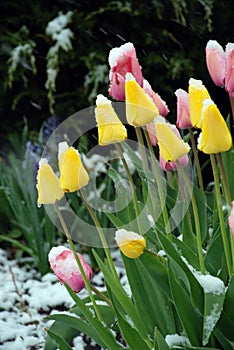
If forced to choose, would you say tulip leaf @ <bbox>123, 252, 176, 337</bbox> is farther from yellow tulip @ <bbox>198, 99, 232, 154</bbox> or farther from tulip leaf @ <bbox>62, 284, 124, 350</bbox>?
yellow tulip @ <bbox>198, 99, 232, 154</bbox>

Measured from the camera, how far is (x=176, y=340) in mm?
1269

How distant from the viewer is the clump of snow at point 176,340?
4.15 feet

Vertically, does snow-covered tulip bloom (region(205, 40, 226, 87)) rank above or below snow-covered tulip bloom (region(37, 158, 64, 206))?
above

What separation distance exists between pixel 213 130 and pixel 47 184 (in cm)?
30

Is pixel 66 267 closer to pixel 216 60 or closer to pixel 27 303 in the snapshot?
pixel 216 60

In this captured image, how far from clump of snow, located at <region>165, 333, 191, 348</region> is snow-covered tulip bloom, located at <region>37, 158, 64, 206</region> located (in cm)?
36

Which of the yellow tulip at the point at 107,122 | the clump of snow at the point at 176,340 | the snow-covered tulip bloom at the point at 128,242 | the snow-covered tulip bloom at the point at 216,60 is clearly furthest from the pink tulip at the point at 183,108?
the clump of snow at the point at 176,340

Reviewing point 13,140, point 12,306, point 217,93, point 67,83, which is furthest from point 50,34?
point 12,306

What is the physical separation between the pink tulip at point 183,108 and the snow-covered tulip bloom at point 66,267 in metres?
0.33

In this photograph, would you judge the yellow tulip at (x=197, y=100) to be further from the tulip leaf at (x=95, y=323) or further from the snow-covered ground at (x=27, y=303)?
the snow-covered ground at (x=27, y=303)

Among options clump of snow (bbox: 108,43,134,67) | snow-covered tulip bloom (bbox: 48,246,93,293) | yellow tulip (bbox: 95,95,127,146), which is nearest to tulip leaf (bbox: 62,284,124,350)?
snow-covered tulip bloom (bbox: 48,246,93,293)

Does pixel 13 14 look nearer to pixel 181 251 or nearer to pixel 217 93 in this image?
pixel 217 93

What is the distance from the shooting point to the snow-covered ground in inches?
74.4

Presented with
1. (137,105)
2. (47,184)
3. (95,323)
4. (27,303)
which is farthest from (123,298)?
(27,303)
